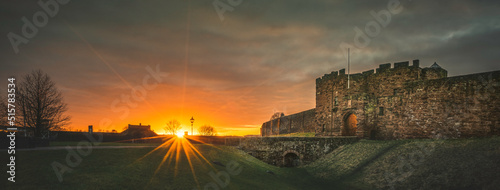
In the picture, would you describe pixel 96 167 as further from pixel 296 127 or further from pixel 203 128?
pixel 203 128

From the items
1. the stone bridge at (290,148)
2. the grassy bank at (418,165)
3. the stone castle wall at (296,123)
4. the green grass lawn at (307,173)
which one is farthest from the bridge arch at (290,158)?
the stone castle wall at (296,123)

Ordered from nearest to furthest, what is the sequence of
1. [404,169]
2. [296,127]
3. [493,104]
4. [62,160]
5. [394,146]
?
[62,160], [404,169], [493,104], [394,146], [296,127]

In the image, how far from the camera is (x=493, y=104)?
801 inches

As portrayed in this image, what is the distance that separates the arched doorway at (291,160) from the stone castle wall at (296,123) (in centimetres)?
1539

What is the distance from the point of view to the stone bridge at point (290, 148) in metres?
28.8

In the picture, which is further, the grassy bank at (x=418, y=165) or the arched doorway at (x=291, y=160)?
the arched doorway at (x=291, y=160)

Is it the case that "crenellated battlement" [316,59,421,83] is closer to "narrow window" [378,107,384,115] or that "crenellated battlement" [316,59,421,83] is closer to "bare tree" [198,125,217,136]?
"narrow window" [378,107,384,115]

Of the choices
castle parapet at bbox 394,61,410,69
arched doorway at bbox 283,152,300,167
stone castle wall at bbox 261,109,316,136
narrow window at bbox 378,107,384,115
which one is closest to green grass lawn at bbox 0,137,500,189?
narrow window at bbox 378,107,384,115

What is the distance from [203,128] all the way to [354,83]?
97077 millimetres

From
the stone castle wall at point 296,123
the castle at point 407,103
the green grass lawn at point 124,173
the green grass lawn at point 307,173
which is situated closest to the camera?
the green grass lawn at point 124,173

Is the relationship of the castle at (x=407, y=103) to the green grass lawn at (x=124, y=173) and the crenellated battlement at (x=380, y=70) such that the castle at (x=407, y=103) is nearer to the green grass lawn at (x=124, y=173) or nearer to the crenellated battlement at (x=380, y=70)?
the crenellated battlement at (x=380, y=70)

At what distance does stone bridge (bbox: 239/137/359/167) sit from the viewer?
28766 millimetres

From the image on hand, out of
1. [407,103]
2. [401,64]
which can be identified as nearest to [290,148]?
[407,103]

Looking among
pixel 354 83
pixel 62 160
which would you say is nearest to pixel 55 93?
pixel 62 160
